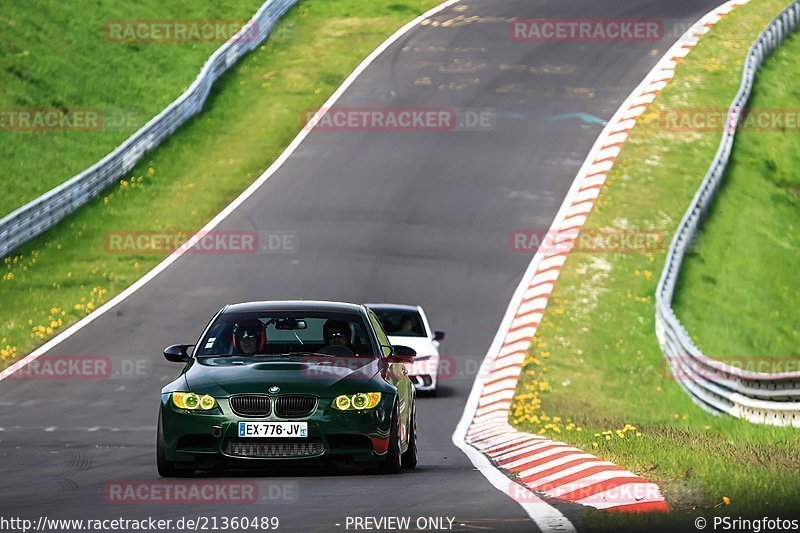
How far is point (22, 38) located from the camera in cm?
4294

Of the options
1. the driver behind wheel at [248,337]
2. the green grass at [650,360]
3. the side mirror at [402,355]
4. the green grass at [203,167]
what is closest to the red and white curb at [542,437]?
the green grass at [650,360]

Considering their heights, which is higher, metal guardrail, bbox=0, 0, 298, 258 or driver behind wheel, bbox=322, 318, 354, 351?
driver behind wheel, bbox=322, 318, 354, 351

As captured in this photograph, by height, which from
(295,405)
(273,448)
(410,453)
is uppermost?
(295,405)

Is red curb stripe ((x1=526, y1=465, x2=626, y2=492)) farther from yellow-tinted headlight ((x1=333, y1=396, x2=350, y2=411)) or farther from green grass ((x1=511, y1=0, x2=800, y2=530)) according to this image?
yellow-tinted headlight ((x1=333, y1=396, x2=350, y2=411))

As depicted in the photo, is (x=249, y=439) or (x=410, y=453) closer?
(x=249, y=439)

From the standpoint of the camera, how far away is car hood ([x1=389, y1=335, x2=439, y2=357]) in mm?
21825

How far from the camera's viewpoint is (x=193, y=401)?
37.7ft

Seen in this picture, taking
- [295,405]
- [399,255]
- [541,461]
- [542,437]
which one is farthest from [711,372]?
[295,405]

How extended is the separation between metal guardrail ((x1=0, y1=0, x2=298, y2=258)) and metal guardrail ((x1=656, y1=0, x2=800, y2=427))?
1283 centimetres

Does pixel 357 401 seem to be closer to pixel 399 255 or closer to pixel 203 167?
pixel 399 255

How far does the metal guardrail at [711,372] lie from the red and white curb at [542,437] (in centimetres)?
227

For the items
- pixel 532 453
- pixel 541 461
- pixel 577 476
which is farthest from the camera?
pixel 532 453

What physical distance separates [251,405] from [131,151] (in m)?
25.0

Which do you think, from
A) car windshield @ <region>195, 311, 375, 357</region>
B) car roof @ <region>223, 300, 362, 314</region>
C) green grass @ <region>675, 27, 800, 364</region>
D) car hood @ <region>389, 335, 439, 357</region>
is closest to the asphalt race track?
car hood @ <region>389, 335, 439, 357</region>
